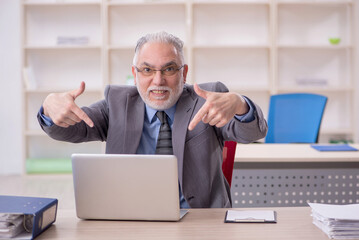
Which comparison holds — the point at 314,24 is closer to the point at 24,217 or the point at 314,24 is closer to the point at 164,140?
the point at 164,140

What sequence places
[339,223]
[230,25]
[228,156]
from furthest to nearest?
[230,25]
[228,156]
[339,223]

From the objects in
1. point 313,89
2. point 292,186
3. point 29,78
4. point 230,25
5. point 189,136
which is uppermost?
point 230,25

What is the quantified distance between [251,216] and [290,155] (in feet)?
4.28

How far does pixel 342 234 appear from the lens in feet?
4.70

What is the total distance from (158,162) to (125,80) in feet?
14.7

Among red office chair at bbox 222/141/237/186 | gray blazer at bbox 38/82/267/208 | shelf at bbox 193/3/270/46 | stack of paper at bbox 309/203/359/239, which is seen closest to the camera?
stack of paper at bbox 309/203/359/239

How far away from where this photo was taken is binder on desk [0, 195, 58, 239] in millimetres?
1443

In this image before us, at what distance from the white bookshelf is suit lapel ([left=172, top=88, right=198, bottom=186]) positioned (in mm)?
3707

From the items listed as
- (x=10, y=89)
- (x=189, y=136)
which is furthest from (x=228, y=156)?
(x=10, y=89)

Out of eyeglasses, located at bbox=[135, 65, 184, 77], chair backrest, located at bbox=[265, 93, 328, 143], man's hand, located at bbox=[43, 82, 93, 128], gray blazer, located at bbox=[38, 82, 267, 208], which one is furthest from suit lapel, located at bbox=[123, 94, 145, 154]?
chair backrest, located at bbox=[265, 93, 328, 143]

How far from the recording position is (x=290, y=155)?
113 inches

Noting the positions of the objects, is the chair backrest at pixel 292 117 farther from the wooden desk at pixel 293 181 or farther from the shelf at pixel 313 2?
the shelf at pixel 313 2

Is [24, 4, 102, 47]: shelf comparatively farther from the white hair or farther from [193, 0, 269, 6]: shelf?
the white hair

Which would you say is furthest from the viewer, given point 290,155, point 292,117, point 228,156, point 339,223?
point 292,117
